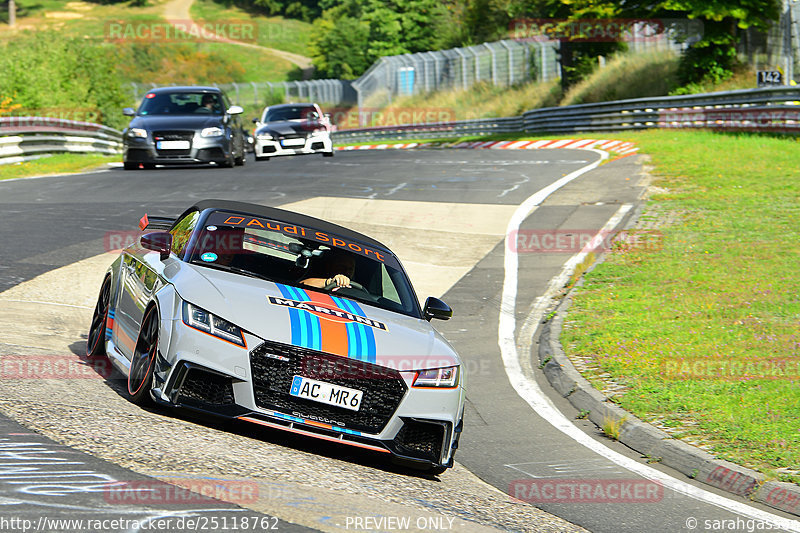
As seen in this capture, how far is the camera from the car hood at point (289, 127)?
28891 mm

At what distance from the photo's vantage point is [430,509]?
18.6 feet

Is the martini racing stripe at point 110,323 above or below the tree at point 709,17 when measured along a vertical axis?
below

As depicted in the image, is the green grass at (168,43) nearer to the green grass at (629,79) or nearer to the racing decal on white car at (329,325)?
the green grass at (629,79)

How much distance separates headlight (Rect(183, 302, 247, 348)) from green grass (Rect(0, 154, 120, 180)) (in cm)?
2033

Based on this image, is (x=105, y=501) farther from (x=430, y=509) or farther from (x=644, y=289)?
(x=644, y=289)

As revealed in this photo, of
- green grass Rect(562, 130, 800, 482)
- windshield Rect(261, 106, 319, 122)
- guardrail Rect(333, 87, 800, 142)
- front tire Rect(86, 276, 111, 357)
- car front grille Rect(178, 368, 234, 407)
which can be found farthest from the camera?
windshield Rect(261, 106, 319, 122)

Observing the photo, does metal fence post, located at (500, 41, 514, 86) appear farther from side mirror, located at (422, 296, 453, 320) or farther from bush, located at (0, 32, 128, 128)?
side mirror, located at (422, 296, 453, 320)

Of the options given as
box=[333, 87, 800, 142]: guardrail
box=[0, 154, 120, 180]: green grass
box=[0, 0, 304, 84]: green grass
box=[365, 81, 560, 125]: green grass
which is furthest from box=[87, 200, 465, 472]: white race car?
box=[0, 0, 304, 84]: green grass

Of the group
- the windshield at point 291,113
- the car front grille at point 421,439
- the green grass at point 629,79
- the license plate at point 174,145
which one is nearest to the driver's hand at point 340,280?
the car front grille at point 421,439

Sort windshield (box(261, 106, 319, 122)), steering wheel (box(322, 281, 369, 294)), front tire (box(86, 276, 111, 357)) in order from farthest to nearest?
windshield (box(261, 106, 319, 122))
front tire (box(86, 276, 111, 357))
steering wheel (box(322, 281, 369, 294))

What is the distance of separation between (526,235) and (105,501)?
1265 cm

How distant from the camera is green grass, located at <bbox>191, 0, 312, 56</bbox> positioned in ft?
401

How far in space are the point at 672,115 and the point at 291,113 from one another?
479 inches

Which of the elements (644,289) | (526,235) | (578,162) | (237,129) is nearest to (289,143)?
(237,129)
